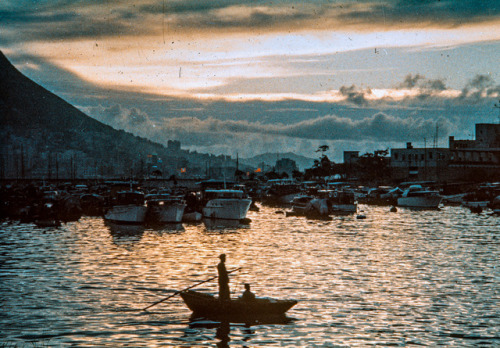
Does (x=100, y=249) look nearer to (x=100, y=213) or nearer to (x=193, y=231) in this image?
(x=193, y=231)

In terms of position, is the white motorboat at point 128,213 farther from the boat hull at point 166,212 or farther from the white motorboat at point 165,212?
the boat hull at point 166,212

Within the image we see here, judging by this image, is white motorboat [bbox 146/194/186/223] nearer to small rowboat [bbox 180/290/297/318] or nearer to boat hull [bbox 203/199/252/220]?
boat hull [bbox 203/199/252/220]

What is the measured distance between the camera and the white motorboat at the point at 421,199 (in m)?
134

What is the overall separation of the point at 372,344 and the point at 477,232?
57572 mm

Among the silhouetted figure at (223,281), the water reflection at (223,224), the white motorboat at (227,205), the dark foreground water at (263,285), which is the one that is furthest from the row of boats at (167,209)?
the silhouetted figure at (223,281)

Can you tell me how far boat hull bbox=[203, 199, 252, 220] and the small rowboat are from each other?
201 feet

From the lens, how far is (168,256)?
185 feet

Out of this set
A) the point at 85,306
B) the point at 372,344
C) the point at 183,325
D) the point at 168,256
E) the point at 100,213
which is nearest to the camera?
the point at 372,344

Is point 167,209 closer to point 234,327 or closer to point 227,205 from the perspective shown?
point 227,205

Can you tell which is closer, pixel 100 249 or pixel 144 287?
pixel 144 287

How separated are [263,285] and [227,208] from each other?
172ft

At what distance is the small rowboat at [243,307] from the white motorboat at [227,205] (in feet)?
201

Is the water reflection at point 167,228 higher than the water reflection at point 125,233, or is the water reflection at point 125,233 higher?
the water reflection at point 125,233

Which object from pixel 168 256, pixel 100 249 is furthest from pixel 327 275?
pixel 100 249
